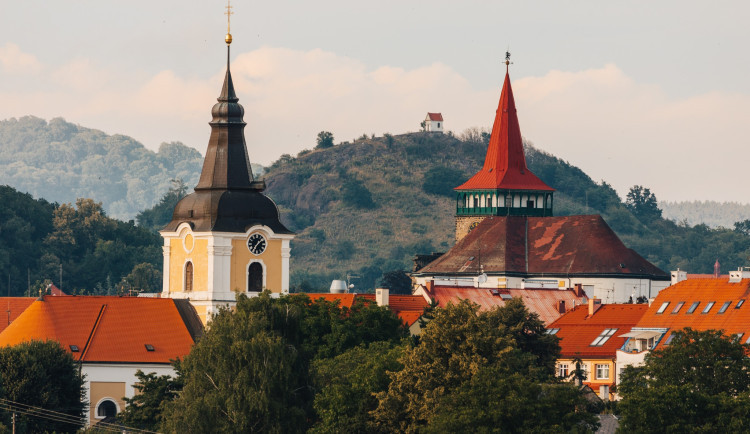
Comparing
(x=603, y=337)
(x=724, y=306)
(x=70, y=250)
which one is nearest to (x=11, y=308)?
(x=603, y=337)

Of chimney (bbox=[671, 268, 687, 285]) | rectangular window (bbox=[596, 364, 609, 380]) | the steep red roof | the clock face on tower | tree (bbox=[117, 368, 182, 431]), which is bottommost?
tree (bbox=[117, 368, 182, 431])

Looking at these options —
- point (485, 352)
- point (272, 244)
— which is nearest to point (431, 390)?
point (485, 352)

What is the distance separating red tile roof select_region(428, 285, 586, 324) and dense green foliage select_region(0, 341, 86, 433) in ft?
115

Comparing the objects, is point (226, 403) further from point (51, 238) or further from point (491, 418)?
point (51, 238)

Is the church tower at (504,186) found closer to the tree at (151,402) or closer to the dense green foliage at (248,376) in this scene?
the tree at (151,402)

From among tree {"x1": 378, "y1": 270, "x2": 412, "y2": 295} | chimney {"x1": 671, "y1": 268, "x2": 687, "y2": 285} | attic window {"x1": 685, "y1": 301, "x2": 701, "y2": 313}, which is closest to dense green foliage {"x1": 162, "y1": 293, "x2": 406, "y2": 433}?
attic window {"x1": 685, "y1": 301, "x2": 701, "y2": 313}

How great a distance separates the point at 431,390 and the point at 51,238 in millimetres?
112221

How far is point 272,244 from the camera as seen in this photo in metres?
101

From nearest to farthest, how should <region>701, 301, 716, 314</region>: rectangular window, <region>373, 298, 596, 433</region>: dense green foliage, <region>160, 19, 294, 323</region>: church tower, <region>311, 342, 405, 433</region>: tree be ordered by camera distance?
<region>373, 298, 596, 433</region>: dense green foliage < <region>311, 342, 405, 433</region>: tree < <region>701, 301, 716, 314</region>: rectangular window < <region>160, 19, 294, 323</region>: church tower

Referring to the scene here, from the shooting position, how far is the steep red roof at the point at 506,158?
154250mm

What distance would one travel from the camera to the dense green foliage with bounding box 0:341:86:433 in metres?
83.2

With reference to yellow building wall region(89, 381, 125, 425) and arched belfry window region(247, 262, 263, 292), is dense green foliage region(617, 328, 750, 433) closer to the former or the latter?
yellow building wall region(89, 381, 125, 425)

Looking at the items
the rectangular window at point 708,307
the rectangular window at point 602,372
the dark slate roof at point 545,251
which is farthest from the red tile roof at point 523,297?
the rectangular window at point 708,307

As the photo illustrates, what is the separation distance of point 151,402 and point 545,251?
60.1m
